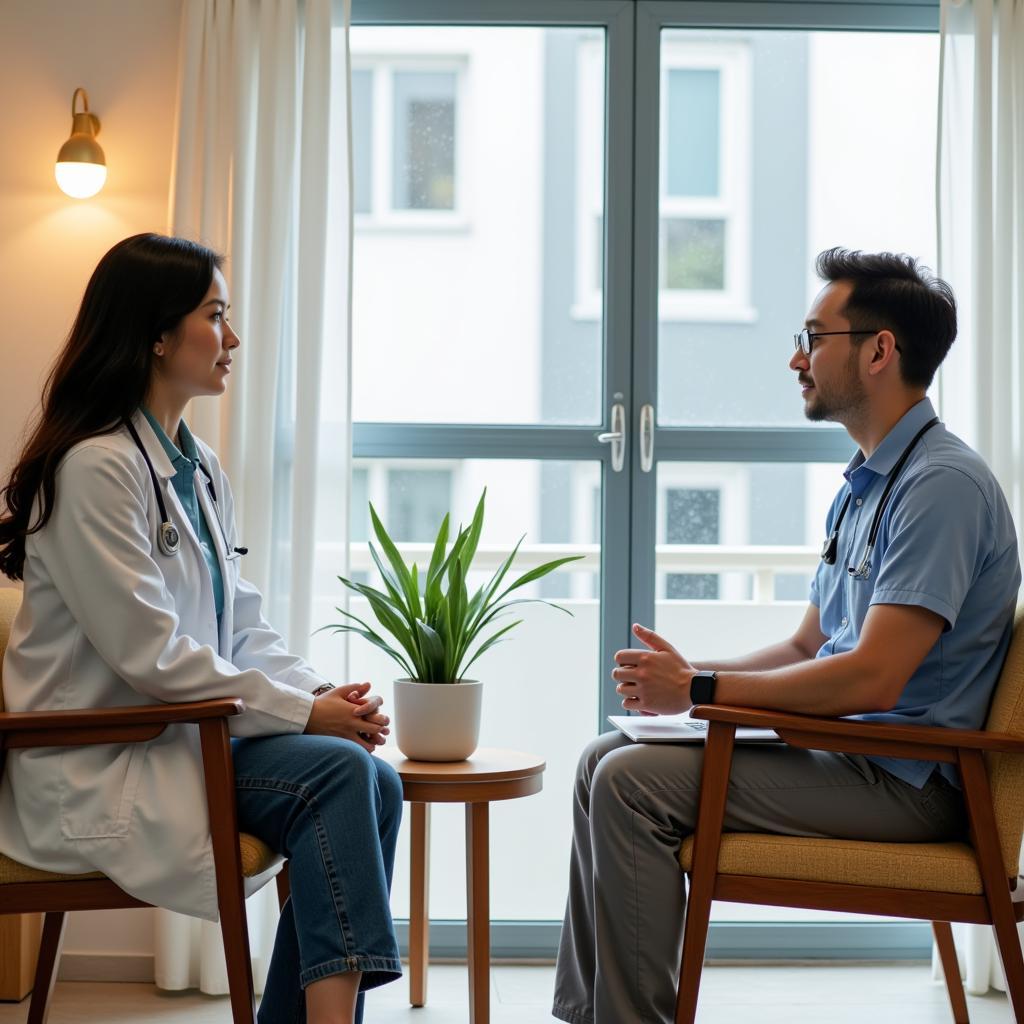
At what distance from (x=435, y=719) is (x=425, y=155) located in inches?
61.9

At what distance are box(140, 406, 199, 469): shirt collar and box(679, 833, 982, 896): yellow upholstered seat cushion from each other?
1185 mm

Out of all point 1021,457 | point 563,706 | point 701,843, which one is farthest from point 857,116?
point 701,843

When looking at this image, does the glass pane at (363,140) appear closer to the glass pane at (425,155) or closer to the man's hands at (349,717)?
the glass pane at (425,155)

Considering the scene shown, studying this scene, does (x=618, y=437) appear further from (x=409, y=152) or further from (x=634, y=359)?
(x=409, y=152)

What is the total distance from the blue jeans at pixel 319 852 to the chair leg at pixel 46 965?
1.61ft

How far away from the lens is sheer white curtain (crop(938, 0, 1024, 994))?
2.94 meters

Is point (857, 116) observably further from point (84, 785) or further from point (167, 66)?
point (84, 785)

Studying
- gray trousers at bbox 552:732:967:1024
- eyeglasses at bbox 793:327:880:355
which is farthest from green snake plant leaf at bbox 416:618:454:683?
eyeglasses at bbox 793:327:880:355

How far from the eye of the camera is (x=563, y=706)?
3209mm

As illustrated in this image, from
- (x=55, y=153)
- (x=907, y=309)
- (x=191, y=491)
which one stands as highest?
(x=55, y=153)

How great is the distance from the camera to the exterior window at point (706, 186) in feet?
10.6

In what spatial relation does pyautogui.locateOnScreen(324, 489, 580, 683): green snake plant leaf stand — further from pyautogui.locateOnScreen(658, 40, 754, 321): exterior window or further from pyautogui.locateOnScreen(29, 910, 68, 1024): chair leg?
pyautogui.locateOnScreen(658, 40, 754, 321): exterior window

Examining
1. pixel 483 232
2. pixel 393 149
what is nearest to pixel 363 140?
pixel 393 149

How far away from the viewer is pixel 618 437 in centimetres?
314
